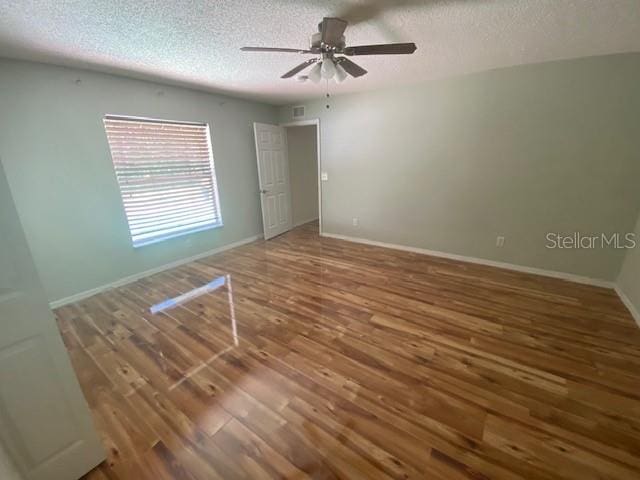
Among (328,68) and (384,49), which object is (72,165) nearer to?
(328,68)

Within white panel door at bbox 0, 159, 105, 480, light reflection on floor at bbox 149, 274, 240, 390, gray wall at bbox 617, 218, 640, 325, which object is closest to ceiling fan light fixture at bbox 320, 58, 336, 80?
white panel door at bbox 0, 159, 105, 480

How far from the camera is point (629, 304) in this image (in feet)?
8.75

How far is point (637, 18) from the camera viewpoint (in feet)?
6.40

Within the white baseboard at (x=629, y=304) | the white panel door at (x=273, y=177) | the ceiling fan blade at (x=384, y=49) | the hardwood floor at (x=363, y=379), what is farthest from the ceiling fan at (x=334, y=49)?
the white baseboard at (x=629, y=304)

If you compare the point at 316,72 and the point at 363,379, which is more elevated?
the point at 316,72

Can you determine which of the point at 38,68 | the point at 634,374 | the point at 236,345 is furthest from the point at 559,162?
the point at 38,68

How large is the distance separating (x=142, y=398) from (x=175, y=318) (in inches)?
37.8

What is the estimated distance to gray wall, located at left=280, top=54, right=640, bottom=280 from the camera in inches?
112

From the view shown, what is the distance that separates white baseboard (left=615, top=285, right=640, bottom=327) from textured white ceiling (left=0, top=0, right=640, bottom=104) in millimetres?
2434

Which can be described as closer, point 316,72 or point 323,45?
point 323,45

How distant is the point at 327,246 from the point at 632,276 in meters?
3.70

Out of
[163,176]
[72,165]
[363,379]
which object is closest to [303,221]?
[163,176]

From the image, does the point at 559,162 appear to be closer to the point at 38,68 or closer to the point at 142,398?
the point at 142,398

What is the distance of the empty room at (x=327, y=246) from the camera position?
4.54 ft
